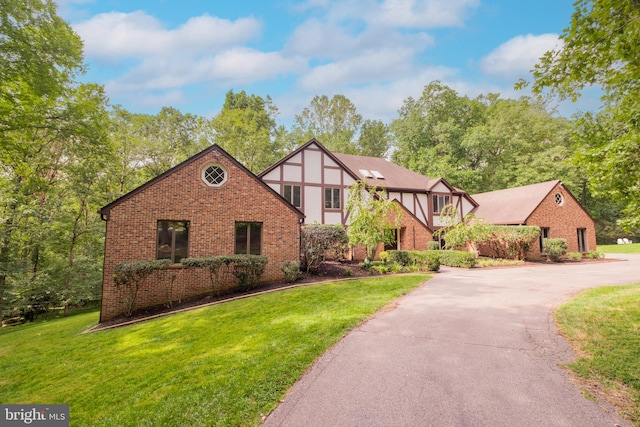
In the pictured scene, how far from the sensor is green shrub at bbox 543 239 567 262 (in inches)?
721

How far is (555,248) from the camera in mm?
18312

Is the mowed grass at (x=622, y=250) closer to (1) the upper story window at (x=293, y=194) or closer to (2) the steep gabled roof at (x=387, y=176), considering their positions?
(2) the steep gabled roof at (x=387, y=176)

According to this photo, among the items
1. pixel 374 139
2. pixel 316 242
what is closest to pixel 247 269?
pixel 316 242

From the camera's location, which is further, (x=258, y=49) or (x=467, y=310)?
(x=258, y=49)

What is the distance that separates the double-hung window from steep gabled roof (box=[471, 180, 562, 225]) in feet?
61.4

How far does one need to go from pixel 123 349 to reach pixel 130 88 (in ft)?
54.8

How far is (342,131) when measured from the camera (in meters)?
37.1

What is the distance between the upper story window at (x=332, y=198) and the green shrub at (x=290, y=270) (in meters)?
8.89

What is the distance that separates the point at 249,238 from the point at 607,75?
10.9m

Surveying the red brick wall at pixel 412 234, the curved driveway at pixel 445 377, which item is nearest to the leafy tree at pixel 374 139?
the red brick wall at pixel 412 234

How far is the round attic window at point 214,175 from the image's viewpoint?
432 inches

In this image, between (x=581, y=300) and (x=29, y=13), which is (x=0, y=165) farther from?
(x=581, y=300)

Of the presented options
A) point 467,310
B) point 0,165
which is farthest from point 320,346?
point 0,165

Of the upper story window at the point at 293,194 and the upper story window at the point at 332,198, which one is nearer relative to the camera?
the upper story window at the point at 293,194
